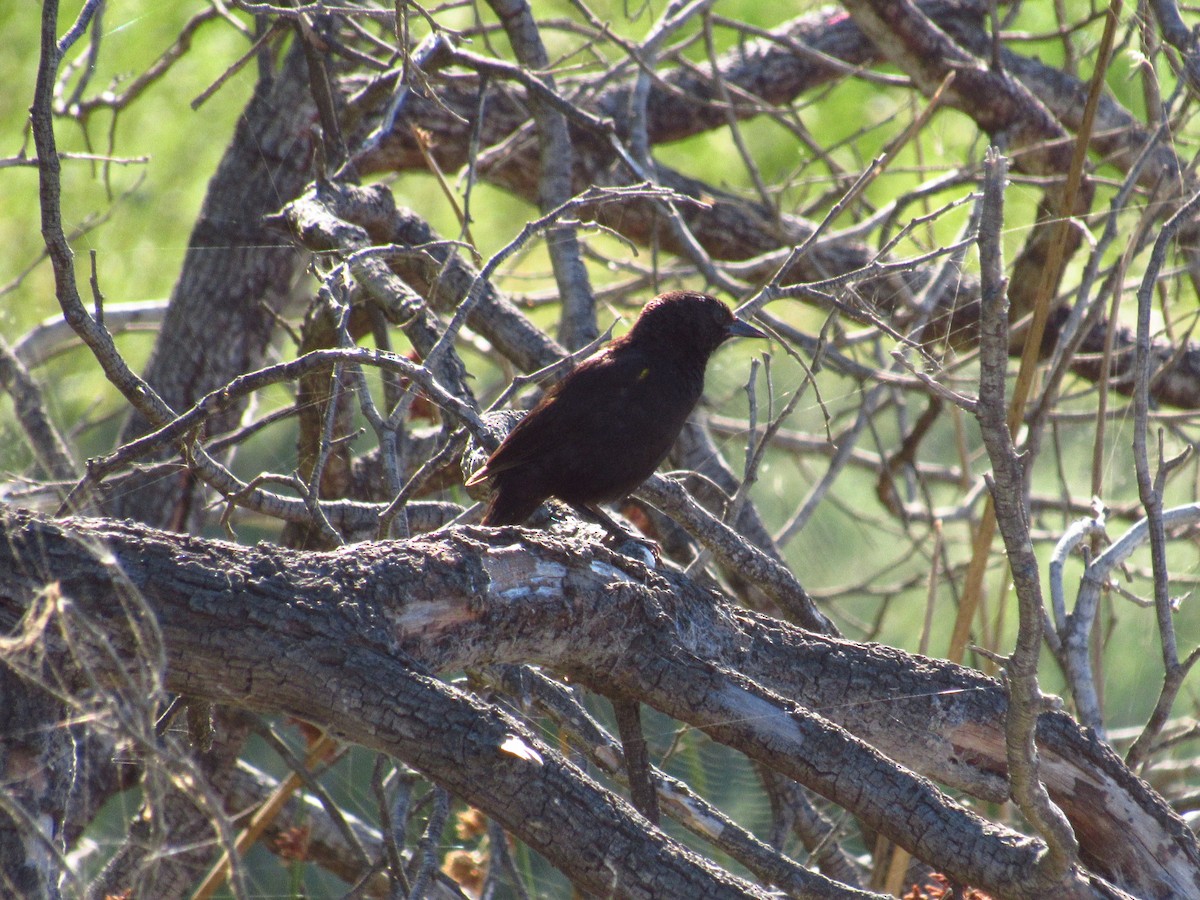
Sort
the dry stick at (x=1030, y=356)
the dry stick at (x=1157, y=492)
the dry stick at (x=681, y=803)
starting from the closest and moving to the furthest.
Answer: the dry stick at (x=681, y=803), the dry stick at (x=1157, y=492), the dry stick at (x=1030, y=356)

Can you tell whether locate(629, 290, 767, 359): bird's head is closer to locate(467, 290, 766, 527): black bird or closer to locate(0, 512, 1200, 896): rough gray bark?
locate(467, 290, 766, 527): black bird

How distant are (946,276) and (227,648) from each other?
357 centimetres

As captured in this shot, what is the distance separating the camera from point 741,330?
13.3 ft

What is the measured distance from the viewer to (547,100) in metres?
3.62

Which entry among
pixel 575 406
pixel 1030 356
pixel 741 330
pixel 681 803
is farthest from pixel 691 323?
pixel 681 803

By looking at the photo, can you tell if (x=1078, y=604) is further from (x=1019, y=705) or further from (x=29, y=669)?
(x=29, y=669)

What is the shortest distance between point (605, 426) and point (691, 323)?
0.71 meters

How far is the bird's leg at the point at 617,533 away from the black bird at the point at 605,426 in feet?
0.05

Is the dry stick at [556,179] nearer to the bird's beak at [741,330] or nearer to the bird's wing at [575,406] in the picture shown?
the bird's wing at [575,406]

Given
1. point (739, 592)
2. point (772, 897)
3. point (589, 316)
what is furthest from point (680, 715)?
point (589, 316)

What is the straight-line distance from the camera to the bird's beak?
402cm

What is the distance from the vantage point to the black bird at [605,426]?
331 cm

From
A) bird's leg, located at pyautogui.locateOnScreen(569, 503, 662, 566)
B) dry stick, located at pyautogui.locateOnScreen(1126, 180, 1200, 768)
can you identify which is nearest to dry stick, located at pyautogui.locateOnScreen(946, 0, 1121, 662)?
dry stick, located at pyautogui.locateOnScreen(1126, 180, 1200, 768)

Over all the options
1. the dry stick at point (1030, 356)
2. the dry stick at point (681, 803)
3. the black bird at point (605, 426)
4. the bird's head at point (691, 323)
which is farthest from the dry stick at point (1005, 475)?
the bird's head at point (691, 323)
